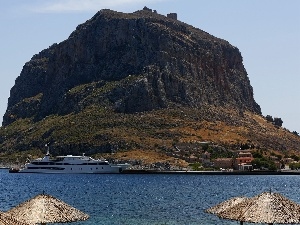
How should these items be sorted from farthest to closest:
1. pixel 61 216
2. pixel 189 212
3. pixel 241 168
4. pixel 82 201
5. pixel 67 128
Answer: pixel 67 128, pixel 241 168, pixel 82 201, pixel 189 212, pixel 61 216

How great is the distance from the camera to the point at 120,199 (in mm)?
80625

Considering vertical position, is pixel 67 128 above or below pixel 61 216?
above

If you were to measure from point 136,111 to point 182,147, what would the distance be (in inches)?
1014

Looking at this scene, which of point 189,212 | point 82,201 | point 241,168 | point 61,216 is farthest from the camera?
point 241,168

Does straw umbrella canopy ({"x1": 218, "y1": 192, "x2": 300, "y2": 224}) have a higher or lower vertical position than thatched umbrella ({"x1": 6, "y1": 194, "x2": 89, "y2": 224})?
higher

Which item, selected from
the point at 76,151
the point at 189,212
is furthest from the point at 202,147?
the point at 189,212

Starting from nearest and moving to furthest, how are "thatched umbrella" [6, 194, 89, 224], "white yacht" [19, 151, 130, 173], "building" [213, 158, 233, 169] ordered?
"thatched umbrella" [6, 194, 89, 224] → "white yacht" [19, 151, 130, 173] → "building" [213, 158, 233, 169]

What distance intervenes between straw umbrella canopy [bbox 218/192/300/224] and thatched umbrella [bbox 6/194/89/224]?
905 cm

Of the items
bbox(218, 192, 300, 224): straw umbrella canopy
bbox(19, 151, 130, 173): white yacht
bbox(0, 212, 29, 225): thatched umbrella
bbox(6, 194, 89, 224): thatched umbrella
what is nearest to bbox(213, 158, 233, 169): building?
bbox(19, 151, 130, 173): white yacht

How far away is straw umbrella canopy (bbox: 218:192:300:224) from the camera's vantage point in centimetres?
3050

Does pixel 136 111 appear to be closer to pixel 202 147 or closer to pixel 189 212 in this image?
pixel 202 147

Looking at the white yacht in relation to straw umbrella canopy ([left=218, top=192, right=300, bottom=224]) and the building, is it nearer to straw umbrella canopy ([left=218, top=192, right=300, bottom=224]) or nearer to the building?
the building

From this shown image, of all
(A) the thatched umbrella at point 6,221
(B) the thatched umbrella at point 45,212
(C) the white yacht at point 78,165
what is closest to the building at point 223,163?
(C) the white yacht at point 78,165

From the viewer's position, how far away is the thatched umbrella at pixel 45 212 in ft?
98.5
